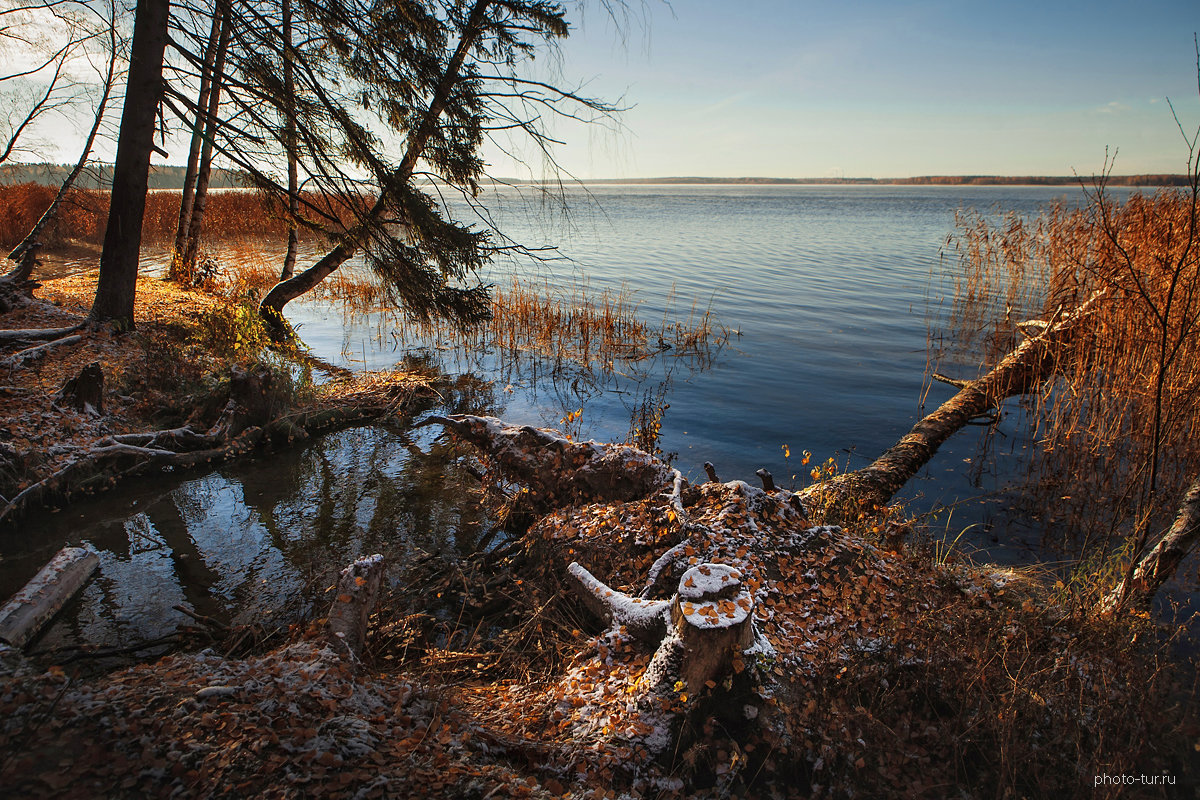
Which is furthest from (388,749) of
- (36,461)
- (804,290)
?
(804,290)

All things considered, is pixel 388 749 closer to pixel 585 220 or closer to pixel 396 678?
pixel 396 678

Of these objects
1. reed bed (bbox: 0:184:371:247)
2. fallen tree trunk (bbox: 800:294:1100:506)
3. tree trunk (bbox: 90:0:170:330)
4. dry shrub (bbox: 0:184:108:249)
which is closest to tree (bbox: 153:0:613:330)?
tree trunk (bbox: 90:0:170:330)

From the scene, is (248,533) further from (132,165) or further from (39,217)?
(39,217)

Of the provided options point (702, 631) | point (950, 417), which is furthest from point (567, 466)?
point (950, 417)

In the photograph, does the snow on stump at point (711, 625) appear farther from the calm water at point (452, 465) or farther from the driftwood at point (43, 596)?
the driftwood at point (43, 596)

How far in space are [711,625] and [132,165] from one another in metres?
9.84

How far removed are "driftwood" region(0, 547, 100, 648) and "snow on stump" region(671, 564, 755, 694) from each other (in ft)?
11.9

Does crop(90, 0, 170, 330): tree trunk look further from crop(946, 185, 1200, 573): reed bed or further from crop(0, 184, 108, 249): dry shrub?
crop(0, 184, 108, 249): dry shrub

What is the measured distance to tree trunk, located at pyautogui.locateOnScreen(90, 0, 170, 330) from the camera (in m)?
7.77

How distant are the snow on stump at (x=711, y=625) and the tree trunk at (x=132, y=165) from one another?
9.21 meters

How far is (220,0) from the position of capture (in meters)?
6.37

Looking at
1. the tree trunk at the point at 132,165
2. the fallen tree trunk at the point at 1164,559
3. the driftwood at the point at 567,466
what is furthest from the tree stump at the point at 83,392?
the fallen tree trunk at the point at 1164,559

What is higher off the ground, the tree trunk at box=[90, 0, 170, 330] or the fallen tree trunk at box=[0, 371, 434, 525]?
the tree trunk at box=[90, 0, 170, 330]

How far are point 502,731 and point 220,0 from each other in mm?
7760
